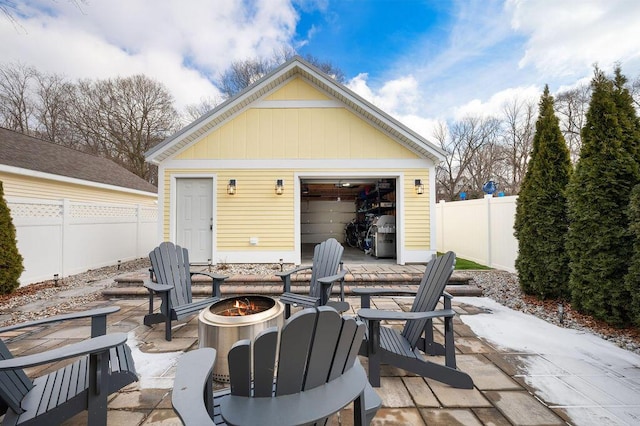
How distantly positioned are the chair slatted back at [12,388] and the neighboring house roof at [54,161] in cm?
677

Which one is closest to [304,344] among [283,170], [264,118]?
[283,170]

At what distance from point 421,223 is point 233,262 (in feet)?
15.1

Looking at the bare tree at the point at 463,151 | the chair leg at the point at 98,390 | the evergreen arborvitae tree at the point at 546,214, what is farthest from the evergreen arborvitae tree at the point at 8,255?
the bare tree at the point at 463,151

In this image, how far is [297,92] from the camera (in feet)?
22.2

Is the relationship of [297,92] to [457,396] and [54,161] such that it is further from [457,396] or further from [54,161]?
[54,161]

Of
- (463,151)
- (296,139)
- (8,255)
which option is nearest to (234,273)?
(296,139)

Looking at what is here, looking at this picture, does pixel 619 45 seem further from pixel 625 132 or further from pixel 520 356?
pixel 520 356

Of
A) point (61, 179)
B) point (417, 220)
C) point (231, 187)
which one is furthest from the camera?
point (61, 179)

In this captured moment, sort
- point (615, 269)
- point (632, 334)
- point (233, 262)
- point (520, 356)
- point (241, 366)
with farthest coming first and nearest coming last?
point (233, 262) < point (615, 269) < point (632, 334) < point (520, 356) < point (241, 366)

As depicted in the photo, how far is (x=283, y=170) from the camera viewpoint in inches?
261

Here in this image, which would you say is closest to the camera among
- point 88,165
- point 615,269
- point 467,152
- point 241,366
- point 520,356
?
point 241,366

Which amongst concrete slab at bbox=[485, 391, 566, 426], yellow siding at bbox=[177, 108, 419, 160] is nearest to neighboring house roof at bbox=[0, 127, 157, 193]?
yellow siding at bbox=[177, 108, 419, 160]

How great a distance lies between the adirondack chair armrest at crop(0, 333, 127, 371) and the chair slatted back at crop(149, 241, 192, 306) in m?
1.64

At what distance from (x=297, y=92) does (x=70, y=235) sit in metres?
6.14
